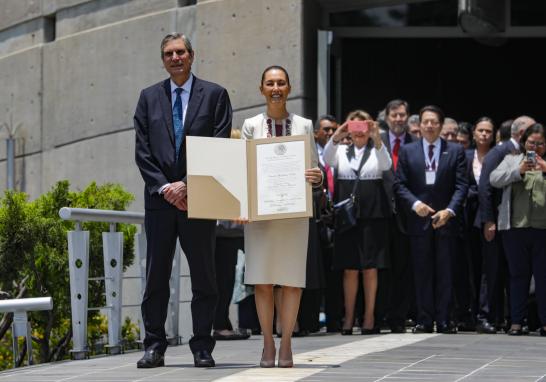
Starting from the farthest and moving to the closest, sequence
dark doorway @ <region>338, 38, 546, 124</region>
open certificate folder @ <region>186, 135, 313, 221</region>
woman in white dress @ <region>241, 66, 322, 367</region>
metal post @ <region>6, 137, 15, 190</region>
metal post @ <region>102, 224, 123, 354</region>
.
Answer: metal post @ <region>6, 137, 15, 190</region> → dark doorway @ <region>338, 38, 546, 124</region> → metal post @ <region>102, 224, 123, 354</region> → woman in white dress @ <region>241, 66, 322, 367</region> → open certificate folder @ <region>186, 135, 313, 221</region>

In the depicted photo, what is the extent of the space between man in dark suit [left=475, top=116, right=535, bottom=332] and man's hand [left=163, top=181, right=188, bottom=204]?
178 inches

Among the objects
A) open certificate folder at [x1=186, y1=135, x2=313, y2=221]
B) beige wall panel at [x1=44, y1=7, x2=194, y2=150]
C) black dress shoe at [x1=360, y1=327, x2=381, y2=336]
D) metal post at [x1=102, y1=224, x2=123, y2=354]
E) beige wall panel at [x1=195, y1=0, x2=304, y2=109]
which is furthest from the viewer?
beige wall panel at [x1=44, y1=7, x2=194, y2=150]

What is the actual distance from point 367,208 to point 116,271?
9.55ft

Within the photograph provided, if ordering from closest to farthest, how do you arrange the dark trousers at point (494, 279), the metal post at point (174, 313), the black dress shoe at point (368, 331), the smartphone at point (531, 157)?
the metal post at point (174, 313), the smartphone at point (531, 157), the black dress shoe at point (368, 331), the dark trousers at point (494, 279)

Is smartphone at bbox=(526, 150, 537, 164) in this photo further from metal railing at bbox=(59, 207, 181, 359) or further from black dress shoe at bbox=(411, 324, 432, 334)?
metal railing at bbox=(59, 207, 181, 359)

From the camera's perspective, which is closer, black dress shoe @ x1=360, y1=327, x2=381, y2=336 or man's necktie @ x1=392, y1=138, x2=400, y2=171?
black dress shoe @ x1=360, y1=327, x2=381, y2=336

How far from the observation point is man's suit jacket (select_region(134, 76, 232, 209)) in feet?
28.6

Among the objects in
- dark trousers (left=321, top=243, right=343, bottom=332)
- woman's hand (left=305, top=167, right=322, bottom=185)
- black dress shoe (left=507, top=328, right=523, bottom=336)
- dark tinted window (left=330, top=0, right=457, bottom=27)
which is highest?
dark tinted window (left=330, top=0, right=457, bottom=27)

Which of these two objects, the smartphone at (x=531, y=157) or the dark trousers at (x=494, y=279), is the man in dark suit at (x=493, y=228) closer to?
the dark trousers at (x=494, y=279)

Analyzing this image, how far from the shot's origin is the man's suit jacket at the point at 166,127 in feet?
28.6

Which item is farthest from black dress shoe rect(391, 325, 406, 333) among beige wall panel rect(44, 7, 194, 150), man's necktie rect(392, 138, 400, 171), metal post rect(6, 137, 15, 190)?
metal post rect(6, 137, 15, 190)

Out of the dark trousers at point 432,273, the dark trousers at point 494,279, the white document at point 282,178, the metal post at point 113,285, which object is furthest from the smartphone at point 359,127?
the white document at point 282,178

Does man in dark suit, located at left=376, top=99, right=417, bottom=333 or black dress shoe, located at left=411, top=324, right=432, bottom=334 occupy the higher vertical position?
man in dark suit, located at left=376, top=99, right=417, bottom=333

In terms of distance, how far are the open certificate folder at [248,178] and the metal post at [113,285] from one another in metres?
2.06
